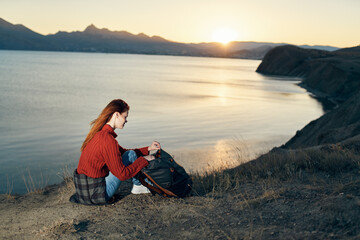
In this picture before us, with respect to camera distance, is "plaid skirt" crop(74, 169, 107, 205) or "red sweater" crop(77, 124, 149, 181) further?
"plaid skirt" crop(74, 169, 107, 205)

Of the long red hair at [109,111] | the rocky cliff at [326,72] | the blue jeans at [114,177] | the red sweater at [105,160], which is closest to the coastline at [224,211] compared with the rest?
the blue jeans at [114,177]

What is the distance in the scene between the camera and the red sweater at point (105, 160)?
15.0ft

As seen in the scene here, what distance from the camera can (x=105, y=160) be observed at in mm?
4609

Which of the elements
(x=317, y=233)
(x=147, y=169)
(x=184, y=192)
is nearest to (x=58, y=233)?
(x=147, y=169)

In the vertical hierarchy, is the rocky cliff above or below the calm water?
above

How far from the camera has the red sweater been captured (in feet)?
15.0

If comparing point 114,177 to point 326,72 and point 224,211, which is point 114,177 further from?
point 326,72

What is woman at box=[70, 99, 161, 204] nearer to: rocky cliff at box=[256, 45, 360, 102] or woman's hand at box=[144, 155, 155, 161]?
woman's hand at box=[144, 155, 155, 161]

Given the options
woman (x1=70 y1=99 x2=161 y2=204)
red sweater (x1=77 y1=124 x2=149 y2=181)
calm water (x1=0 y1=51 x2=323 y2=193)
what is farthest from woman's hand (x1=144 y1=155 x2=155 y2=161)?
calm water (x1=0 y1=51 x2=323 y2=193)

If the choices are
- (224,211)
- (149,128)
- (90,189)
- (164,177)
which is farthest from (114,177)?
(149,128)

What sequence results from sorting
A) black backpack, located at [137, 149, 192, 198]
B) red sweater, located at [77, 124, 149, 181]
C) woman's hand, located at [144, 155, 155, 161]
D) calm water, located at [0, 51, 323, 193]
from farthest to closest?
calm water, located at [0, 51, 323, 193] → black backpack, located at [137, 149, 192, 198] → woman's hand, located at [144, 155, 155, 161] → red sweater, located at [77, 124, 149, 181]

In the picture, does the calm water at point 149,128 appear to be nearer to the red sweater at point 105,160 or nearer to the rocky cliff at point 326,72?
the rocky cliff at point 326,72

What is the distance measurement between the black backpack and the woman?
165mm

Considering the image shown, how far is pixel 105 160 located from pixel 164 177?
950 mm
